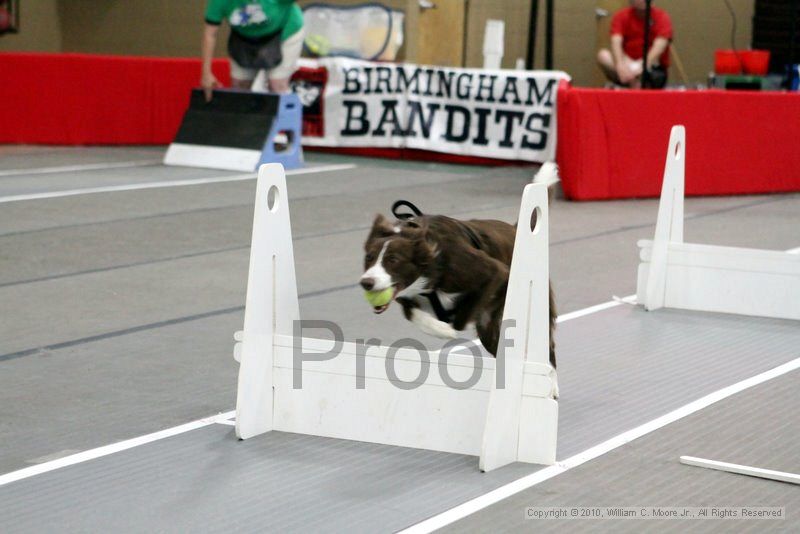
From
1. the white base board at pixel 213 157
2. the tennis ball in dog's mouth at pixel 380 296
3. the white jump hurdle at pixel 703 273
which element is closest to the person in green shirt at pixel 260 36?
the white base board at pixel 213 157

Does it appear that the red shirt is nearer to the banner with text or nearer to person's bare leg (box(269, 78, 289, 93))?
the banner with text

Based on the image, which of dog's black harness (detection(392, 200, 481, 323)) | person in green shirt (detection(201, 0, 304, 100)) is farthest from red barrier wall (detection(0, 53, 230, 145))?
dog's black harness (detection(392, 200, 481, 323))

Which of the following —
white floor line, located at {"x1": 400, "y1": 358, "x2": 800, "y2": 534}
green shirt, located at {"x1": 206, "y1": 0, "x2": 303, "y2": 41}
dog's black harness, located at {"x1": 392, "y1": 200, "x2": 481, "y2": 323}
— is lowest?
white floor line, located at {"x1": 400, "y1": 358, "x2": 800, "y2": 534}

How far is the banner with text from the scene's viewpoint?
1369 centimetres

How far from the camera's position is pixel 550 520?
147 inches

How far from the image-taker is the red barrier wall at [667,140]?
1168cm

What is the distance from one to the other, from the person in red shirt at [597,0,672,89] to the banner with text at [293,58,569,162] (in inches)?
116

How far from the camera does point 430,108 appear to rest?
1446cm

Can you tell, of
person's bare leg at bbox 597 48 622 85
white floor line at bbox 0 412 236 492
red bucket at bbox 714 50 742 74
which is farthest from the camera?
person's bare leg at bbox 597 48 622 85

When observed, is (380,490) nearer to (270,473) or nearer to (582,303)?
(270,473)

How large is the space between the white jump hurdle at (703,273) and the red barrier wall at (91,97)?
32.2 feet

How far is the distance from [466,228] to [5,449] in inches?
75.3

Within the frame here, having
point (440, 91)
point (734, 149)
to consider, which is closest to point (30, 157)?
point (440, 91)

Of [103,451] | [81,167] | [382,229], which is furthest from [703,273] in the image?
[81,167]
